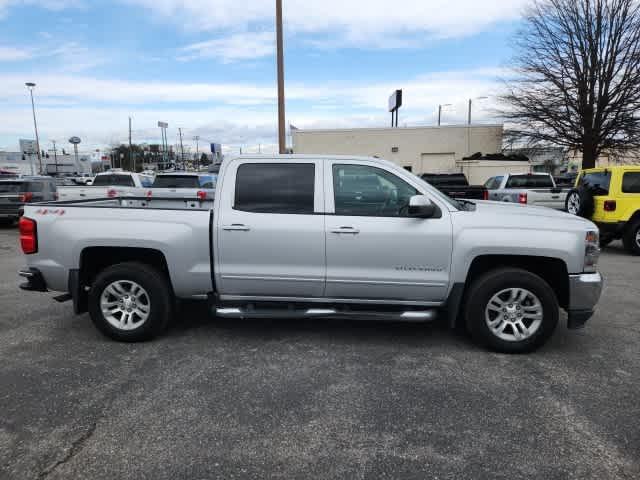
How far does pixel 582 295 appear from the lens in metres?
4.13

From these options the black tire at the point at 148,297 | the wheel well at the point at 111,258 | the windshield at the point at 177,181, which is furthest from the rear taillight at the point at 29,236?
the windshield at the point at 177,181

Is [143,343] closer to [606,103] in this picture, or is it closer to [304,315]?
[304,315]

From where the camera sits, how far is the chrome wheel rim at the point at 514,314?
421cm

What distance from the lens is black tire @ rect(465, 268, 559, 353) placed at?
4148 millimetres

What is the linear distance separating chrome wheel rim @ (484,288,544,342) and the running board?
547 millimetres

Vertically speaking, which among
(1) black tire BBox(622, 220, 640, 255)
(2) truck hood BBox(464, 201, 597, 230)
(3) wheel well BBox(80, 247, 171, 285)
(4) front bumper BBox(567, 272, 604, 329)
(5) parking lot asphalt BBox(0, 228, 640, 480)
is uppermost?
(2) truck hood BBox(464, 201, 597, 230)

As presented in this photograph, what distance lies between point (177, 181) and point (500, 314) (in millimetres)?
11368

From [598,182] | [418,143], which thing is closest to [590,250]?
[598,182]

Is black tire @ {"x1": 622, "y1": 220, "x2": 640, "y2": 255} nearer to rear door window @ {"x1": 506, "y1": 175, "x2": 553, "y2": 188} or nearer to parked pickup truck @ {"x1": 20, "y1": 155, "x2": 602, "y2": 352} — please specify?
rear door window @ {"x1": 506, "y1": 175, "x2": 553, "y2": 188}

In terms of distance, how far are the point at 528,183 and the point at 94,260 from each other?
43.2ft

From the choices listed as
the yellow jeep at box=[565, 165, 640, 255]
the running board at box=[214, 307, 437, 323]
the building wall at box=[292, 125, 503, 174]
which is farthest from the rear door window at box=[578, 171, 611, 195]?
the building wall at box=[292, 125, 503, 174]

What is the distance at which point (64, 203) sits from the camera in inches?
181

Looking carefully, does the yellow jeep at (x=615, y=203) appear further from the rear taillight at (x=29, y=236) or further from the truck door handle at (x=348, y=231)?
the rear taillight at (x=29, y=236)

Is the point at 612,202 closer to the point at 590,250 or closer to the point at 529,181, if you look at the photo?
the point at 529,181
